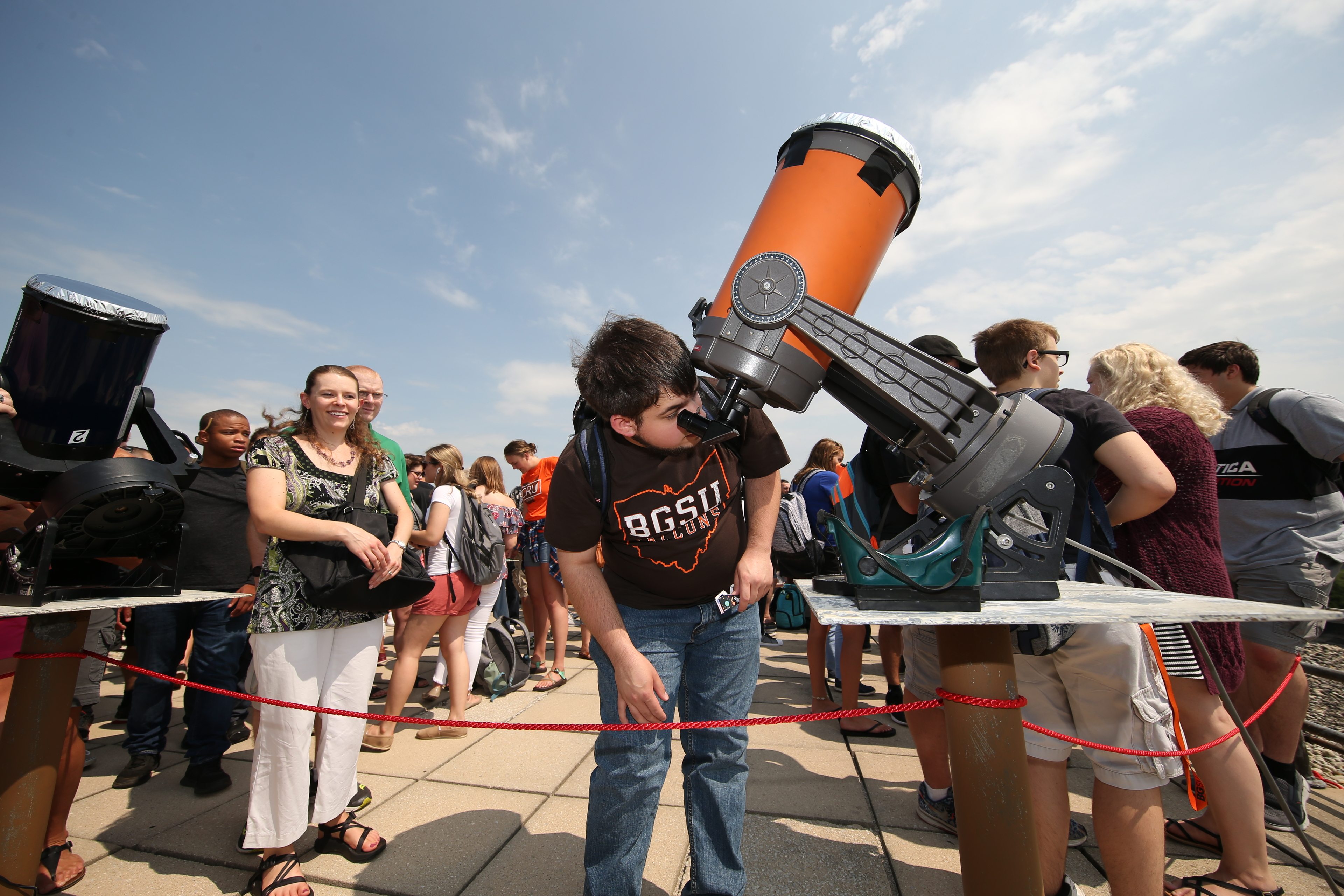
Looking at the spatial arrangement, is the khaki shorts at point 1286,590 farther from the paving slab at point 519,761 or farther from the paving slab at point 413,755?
the paving slab at point 413,755

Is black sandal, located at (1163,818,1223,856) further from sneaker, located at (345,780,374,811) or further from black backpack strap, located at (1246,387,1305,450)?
sneaker, located at (345,780,374,811)

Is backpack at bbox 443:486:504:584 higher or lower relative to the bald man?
lower

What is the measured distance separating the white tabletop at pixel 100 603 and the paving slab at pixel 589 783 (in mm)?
1712

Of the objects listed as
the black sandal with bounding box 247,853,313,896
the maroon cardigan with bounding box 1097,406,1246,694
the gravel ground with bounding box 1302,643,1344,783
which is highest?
the maroon cardigan with bounding box 1097,406,1246,694

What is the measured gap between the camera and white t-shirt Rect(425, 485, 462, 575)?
378 centimetres

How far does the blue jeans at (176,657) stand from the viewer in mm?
3146

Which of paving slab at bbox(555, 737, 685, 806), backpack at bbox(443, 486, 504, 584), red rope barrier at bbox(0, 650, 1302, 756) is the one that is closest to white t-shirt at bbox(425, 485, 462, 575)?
backpack at bbox(443, 486, 504, 584)

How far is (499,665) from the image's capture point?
4641 mm

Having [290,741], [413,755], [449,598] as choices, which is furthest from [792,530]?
[290,741]

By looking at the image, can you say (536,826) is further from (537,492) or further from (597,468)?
(537,492)

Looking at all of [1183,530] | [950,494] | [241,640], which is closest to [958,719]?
[950,494]

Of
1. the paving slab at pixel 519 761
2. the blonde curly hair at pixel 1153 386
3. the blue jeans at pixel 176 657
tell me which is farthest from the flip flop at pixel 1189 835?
the blue jeans at pixel 176 657

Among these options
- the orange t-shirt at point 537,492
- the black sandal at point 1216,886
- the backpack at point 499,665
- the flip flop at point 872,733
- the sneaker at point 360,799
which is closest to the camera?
the black sandal at point 1216,886

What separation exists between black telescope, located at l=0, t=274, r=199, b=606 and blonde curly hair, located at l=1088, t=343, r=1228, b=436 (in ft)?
10.8
